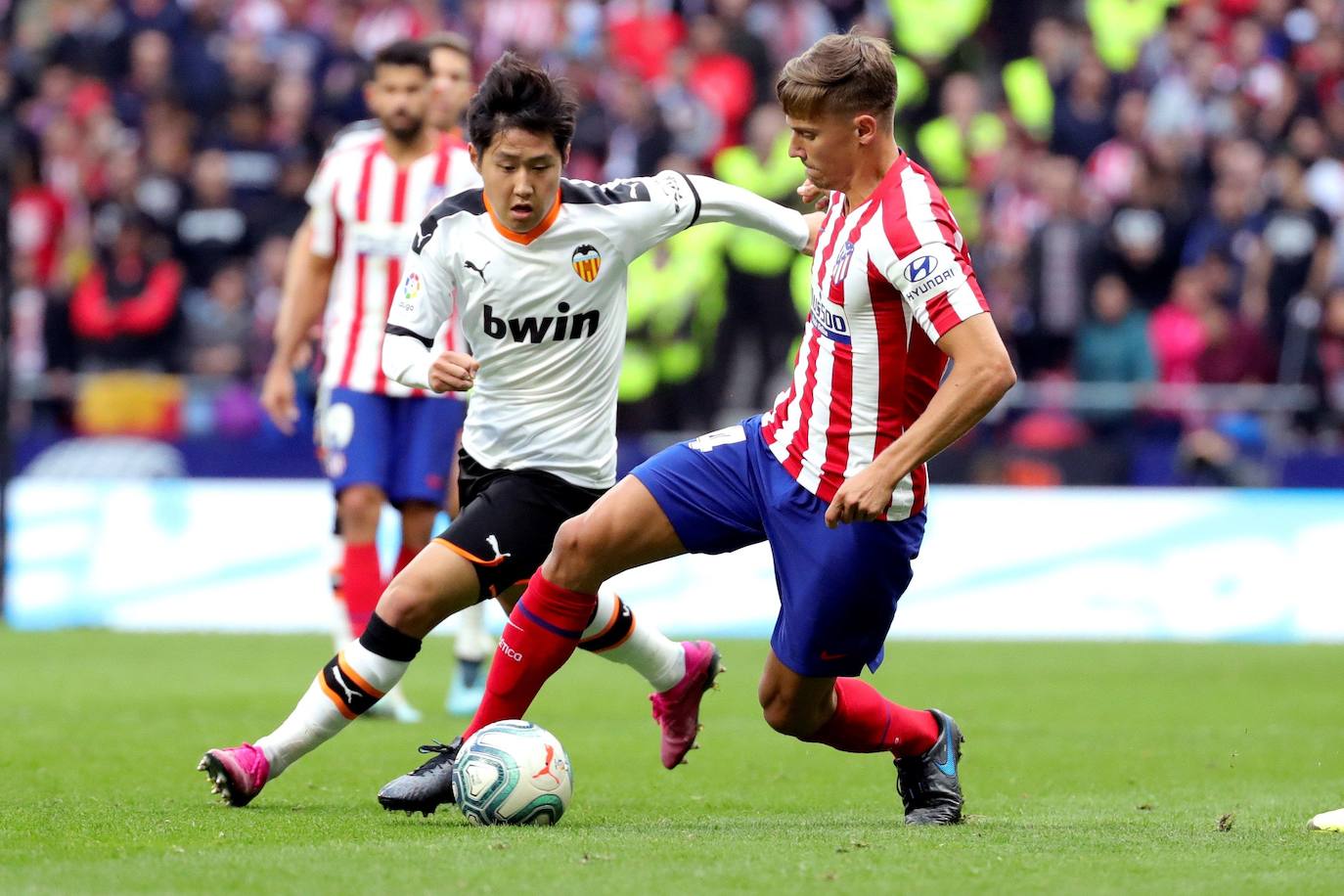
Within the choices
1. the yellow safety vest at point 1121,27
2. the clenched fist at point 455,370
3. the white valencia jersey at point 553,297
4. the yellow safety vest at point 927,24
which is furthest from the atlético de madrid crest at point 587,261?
the yellow safety vest at point 1121,27

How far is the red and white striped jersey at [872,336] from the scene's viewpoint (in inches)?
203

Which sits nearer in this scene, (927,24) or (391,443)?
(391,443)

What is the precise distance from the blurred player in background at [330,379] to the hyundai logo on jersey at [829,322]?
2954mm

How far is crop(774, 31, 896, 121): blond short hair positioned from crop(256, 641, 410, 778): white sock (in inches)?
76.0

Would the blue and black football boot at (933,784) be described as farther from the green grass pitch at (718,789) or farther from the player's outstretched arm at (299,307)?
the player's outstretched arm at (299,307)

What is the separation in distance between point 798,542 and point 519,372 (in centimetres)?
114

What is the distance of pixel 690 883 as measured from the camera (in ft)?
14.4

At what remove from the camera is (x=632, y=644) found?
20.7 feet

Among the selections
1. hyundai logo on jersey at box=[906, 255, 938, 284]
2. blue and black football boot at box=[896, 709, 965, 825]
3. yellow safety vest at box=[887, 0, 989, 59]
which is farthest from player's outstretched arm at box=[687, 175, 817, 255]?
yellow safety vest at box=[887, 0, 989, 59]

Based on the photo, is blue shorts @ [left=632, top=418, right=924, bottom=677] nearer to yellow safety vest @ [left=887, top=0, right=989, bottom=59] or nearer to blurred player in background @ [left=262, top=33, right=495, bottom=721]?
blurred player in background @ [left=262, top=33, right=495, bottom=721]

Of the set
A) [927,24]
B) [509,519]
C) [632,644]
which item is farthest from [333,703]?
[927,24]

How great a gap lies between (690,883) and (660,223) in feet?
8.03

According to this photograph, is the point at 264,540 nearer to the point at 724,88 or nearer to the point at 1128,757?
the point at 724,88

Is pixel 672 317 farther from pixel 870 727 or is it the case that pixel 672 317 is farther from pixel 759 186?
pixel 870 727
